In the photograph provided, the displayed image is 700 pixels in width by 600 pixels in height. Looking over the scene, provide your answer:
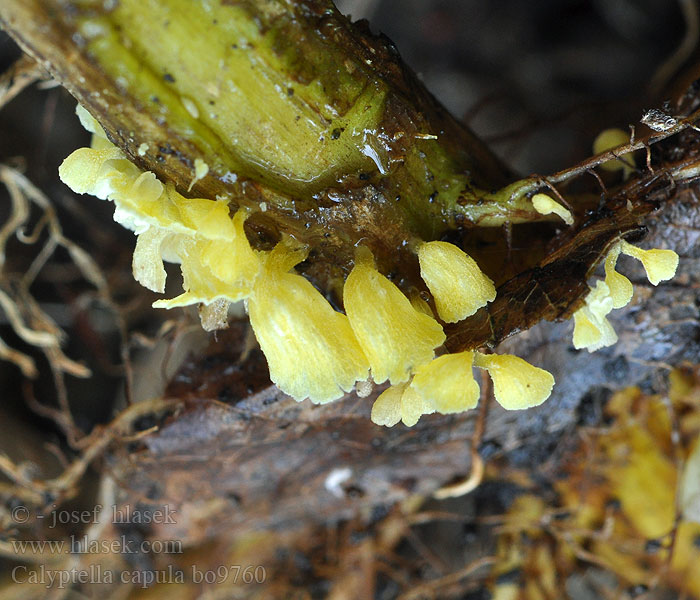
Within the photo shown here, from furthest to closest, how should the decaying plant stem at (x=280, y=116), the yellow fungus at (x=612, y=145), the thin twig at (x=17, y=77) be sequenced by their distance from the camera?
the thin twig at (x=17, y=77) → the yellow fungus at (x=612, y=145) → the decaying plant stem at (x=280, y=116)

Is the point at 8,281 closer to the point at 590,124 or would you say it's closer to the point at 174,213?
the point at 174,213

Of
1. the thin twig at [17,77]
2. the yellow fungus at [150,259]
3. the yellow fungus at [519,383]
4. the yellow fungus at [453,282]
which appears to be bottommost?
the yellow fungus at [519,383]

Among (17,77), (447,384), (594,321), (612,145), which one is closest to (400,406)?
(447,384)

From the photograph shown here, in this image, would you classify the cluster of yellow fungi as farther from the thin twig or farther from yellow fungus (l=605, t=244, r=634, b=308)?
the thin twig

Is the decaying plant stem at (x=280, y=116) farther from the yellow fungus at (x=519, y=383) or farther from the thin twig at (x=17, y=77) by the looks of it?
the thin twig at (x=17, y=77)

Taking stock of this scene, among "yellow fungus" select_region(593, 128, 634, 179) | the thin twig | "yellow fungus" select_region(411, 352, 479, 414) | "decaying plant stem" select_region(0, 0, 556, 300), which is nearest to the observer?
"decaying plant stem" select_region(0, 0, 556, 300)

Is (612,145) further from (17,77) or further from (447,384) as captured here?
(17,77)

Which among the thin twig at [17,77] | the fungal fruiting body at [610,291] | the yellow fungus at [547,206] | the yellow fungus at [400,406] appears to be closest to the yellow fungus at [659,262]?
the fungal fruiting body at [610,291]

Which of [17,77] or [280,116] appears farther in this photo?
[17,77]

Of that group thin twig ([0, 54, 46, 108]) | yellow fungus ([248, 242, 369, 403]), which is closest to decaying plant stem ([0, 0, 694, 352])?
yellow fungus ([248, 242, 369, 403])
